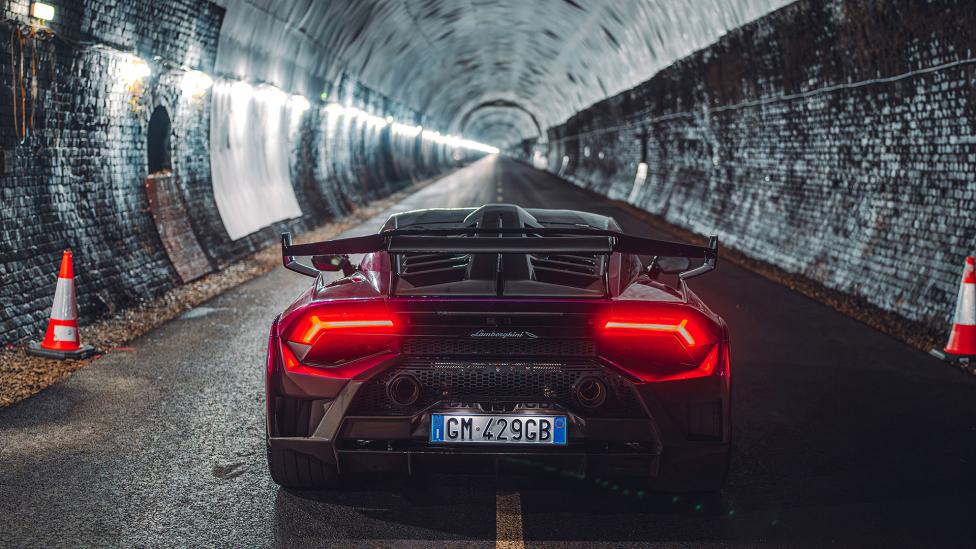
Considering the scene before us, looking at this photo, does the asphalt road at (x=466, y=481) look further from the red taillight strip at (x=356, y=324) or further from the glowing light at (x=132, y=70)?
the glowing light at (x=132, y=70)

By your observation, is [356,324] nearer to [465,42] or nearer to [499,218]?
[499,218]

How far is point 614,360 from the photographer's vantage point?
3.89 metres

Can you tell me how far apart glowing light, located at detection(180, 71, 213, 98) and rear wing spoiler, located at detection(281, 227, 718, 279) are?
27.4 feet

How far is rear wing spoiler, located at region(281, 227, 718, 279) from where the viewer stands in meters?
4.09

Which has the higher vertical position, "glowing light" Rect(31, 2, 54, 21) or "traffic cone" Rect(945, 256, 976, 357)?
"glowing light" Rect(31, 2, 54, 21)

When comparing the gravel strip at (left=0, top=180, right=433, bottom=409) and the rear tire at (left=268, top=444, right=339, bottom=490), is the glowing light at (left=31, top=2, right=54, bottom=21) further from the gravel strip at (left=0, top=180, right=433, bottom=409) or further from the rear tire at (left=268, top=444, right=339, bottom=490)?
the rear tire at (left=268, top=444, right=339, bottom=490)

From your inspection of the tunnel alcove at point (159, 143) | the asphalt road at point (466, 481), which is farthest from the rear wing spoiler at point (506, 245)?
the tunnel alcove at point (159, 143)

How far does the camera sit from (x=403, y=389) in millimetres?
3867

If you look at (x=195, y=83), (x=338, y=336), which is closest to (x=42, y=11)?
(x=195, y=83)

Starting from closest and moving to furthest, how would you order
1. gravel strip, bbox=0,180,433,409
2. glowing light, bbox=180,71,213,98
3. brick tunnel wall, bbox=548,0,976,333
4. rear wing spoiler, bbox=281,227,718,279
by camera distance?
1. rear wing spoiler, bbox=281,227,718,279
2. gravel strip, bbox=0,180,433,409
3. brick tunnel wall, bbox=548,0,976,333
4. glowing light, bbox=180,71,213,98

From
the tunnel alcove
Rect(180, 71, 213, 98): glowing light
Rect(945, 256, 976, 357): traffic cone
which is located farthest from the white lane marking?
Rect(180, 71, 213, 98): glowing light

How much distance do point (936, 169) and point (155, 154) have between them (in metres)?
8.85

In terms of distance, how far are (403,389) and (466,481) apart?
38.6 inches

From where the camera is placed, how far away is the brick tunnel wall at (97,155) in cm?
780
